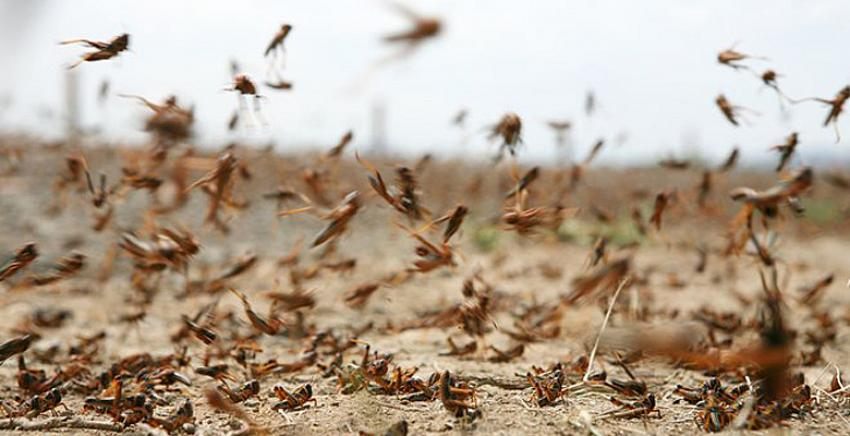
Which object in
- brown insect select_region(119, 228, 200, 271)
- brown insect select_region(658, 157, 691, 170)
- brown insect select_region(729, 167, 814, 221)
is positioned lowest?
brown insect select_region(658, 157, 691, 170)

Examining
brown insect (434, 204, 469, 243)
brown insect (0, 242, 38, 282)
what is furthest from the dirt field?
brown insect (0, 242, 38, 282)

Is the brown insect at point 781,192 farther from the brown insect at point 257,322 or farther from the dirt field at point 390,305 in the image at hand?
the brown insect at point 257,322

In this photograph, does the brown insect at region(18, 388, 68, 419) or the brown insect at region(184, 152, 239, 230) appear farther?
the brown insect at region(184, 152, 239, 230)

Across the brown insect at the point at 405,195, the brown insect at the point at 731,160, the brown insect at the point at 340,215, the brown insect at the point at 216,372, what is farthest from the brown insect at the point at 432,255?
the brown insect at the point at 731,160

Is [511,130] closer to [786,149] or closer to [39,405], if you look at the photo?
[786,149]

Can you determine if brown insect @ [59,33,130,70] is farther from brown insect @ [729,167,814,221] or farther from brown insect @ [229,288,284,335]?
brown insect @ [729,167,814,221]

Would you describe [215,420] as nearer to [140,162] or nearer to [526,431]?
[526,431]

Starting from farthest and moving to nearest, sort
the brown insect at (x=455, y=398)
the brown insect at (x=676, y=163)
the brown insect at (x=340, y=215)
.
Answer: the brown insect at (x=676, y=163) → the brown insect at (x=340, y=215) → the brown insect at (x=455, y=398)

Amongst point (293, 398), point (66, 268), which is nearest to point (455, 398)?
point (293, 398)
